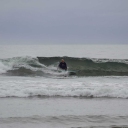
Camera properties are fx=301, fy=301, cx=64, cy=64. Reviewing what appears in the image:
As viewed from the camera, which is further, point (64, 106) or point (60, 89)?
point (60, 89)

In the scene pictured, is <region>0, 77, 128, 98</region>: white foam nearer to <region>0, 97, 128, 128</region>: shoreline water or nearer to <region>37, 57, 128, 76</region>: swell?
<region>0, 97, 128, 128</region>: shoreline water

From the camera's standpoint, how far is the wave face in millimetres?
21391

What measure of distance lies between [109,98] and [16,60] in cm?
1568

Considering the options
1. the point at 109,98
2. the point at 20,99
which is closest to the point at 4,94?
the point at 20,99

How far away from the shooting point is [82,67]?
84.2 ft

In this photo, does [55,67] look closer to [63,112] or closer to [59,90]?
[59,90]

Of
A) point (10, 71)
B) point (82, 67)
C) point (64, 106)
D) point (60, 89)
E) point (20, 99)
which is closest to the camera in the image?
point (64, 106)

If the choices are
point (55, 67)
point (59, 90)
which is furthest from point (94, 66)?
point (59, 90)

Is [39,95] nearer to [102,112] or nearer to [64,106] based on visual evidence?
[64,106]

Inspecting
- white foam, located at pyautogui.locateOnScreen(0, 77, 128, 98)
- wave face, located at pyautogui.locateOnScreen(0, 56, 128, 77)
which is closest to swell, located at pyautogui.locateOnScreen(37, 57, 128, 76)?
wave face, located at pyautogui.locateOnScreen(0, 56, 128, 77)

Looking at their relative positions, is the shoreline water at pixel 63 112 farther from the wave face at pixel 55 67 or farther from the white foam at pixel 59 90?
the wave face at pixel 55 67

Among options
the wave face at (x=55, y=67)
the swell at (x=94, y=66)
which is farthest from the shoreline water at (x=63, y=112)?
the swell at (x=94, y=66)

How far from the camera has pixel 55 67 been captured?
1005 inches

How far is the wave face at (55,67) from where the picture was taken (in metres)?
21.4
